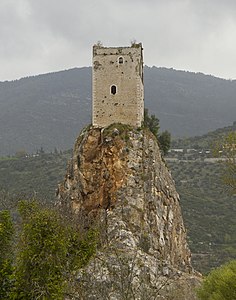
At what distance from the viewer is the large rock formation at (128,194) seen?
30797 mm

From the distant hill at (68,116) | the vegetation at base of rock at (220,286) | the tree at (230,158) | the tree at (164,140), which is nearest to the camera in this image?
the vegetation at base of rock at (220,286)

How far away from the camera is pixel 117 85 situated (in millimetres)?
34844

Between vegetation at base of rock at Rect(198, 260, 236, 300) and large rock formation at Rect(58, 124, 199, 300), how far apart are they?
709 cm

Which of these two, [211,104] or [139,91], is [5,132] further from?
[139,91]

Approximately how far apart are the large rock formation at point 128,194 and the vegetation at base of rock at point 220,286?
7087 millimetres

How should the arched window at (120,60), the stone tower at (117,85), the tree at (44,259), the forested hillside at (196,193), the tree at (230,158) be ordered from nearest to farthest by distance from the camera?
the tree at (44,259) < the tree at (230,158) < the stone tower at (117,85) < the arched window at (120,60) < the forested hillside at (196,193)

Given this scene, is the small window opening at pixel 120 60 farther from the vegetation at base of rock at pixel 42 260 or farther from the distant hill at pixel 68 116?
the distant hill at pixel 68 116

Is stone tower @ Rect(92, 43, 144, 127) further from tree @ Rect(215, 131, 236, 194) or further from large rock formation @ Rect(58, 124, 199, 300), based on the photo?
tree @ Rect(215, 131, 236, 194)

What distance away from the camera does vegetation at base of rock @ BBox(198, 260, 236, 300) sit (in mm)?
19983

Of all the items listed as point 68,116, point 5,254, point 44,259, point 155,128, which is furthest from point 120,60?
point 68,116

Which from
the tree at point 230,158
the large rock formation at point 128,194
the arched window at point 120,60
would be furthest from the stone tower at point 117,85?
the tree at point 230,158

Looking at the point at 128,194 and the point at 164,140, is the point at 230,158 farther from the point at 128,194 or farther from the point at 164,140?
the point at 164,140

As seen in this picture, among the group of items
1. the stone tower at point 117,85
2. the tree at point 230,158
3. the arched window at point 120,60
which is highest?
the arched window at point 120,60

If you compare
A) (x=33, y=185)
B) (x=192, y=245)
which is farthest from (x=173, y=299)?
(x=33, y=185)
